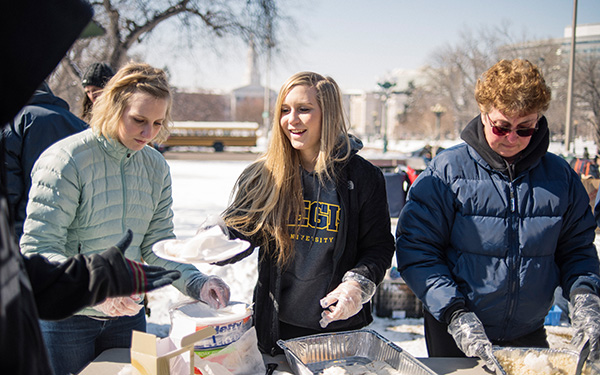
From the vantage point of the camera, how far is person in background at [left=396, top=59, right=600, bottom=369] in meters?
1.78

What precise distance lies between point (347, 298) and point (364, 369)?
27 cm

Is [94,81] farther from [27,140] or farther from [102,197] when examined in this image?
[102,197]

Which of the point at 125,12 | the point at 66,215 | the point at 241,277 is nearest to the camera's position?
the point at 66,215

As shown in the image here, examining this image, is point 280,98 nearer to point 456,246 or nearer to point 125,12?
point 456,246

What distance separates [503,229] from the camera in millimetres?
1793

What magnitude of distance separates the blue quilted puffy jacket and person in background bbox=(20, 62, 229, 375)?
2.82ft

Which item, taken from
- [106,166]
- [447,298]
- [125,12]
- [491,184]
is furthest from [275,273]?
[125,12]

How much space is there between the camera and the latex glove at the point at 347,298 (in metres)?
1.67

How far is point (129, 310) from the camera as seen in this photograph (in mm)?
1484

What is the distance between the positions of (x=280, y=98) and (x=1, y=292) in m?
1.51

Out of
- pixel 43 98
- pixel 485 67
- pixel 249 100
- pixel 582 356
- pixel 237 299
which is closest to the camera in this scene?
pixel 582 356

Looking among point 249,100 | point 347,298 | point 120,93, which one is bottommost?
point 347,298

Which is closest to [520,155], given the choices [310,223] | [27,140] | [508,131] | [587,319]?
[508,131]

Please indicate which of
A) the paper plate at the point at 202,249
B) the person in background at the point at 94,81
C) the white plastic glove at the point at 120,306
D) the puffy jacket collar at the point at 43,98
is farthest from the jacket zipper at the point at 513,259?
the puffy jacket collar at the point at 43,98
